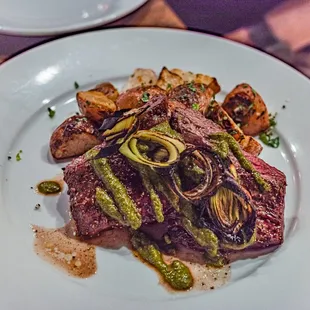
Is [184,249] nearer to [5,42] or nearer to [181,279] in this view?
[181,279]

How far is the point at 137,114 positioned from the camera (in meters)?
2.99

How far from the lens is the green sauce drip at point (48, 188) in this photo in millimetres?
3262

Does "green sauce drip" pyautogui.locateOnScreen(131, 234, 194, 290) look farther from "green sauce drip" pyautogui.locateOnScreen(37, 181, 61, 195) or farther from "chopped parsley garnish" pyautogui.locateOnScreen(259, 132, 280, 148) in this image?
"chopped parsley garnish" pyautogui.locateOnScreen(259, 132, 280, 148)

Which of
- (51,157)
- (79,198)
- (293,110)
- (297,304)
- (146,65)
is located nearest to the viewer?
(297,304)

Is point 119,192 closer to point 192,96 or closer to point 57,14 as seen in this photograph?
point 192,96

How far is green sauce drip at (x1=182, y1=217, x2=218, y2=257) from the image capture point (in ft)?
9.46

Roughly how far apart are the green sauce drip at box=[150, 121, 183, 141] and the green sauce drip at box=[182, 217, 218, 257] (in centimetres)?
43

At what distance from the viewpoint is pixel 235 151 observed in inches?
120

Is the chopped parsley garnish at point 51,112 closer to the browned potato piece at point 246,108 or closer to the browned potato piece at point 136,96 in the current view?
the browned potato piece at point 136,96

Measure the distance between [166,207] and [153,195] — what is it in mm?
93

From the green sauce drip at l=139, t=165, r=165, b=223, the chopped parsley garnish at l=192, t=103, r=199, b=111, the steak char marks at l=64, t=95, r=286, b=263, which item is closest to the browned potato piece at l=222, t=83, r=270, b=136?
the chopped parsley garnish at l=192, t=103, r=199, b=111

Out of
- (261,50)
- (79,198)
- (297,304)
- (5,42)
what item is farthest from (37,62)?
(297,304)

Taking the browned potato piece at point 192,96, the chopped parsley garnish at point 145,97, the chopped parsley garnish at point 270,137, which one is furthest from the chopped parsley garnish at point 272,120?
the chopped parsley garnish at point 145,97

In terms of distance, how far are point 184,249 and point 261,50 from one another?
1904 millimetres
